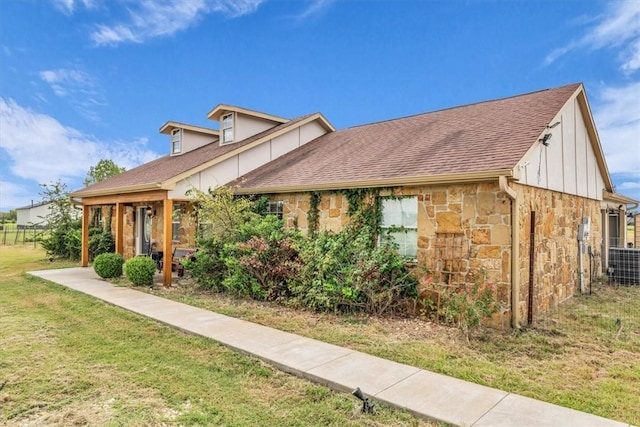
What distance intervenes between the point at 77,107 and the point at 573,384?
27407mm

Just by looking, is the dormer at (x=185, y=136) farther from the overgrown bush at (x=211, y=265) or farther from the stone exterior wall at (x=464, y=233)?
the stone exterior wall at (x=464, y=233)

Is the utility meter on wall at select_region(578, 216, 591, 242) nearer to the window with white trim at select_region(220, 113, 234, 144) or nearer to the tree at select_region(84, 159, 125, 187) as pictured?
the window with white trim at select_region(220, 113, 234, 144)

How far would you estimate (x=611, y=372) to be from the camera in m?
5.00

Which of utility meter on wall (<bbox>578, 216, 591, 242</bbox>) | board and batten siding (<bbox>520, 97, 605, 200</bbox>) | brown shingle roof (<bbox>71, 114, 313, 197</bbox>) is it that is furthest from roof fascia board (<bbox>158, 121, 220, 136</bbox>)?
utility meter on wall (<bbox>578, 216, 591, 242</bbox>)

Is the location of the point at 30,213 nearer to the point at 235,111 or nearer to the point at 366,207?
the point at 235,111

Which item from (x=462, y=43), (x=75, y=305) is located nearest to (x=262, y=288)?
(x=75, y=305)

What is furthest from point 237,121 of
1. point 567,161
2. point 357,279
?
point 567,161

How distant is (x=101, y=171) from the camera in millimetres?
29297

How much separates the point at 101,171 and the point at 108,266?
2020 cm

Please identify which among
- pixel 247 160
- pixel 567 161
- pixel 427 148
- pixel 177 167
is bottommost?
pixel 567 161

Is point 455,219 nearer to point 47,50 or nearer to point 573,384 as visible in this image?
point 573,384

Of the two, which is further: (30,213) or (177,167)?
(30,213)

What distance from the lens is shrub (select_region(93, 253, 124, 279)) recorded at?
12.3 meters

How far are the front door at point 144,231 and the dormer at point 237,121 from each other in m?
5.11
